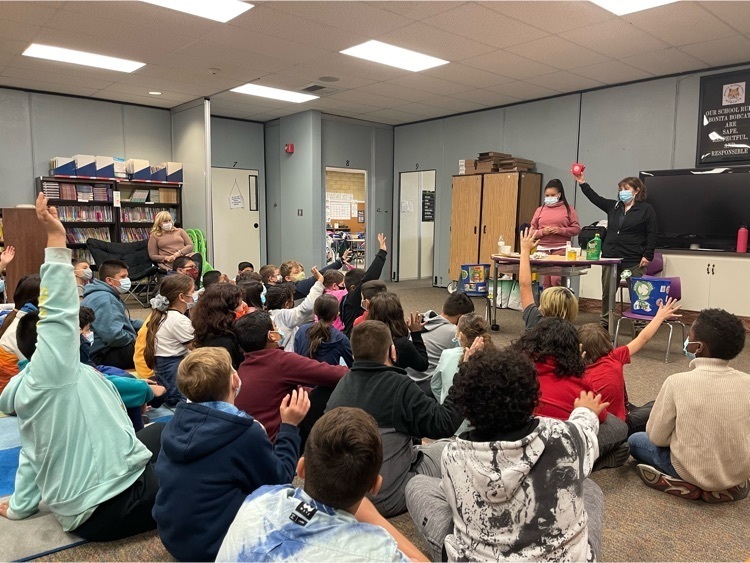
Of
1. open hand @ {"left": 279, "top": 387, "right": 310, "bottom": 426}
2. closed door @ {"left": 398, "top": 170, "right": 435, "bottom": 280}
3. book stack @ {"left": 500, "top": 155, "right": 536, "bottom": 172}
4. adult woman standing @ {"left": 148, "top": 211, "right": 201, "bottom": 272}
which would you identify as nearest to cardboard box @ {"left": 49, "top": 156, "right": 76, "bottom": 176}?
adult woman standing @ {"left": 148, "top": 211, "right": 201, "bottom": 272}

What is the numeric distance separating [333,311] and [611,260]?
131 inches

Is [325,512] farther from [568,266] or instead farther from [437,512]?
[568,266]

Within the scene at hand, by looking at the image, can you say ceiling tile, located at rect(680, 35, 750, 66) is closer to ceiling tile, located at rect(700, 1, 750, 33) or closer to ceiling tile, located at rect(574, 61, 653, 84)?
ceiling tile, located at rect(700, 1, 750, 33)

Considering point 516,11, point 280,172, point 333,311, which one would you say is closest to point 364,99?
point 280,172

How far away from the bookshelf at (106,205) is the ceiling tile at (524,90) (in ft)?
16.6

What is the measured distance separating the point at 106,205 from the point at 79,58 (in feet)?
7.69

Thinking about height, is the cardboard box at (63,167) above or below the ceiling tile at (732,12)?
below

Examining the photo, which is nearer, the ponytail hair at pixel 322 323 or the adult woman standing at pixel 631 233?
the ponytail hair at pixel 322 323

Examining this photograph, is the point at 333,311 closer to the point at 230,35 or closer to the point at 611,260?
the point at 611,260

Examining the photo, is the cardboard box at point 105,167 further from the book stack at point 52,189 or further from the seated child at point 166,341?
the seated child at point 166,341

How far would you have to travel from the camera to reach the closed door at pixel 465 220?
837 centimetres

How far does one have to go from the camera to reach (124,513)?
73.6 inches

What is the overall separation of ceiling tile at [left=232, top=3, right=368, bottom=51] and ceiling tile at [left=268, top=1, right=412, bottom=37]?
98 mm

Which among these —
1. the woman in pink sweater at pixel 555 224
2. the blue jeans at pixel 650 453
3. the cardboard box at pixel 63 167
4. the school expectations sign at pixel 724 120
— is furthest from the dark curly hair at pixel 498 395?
the cardboard box at pixel 63 167
